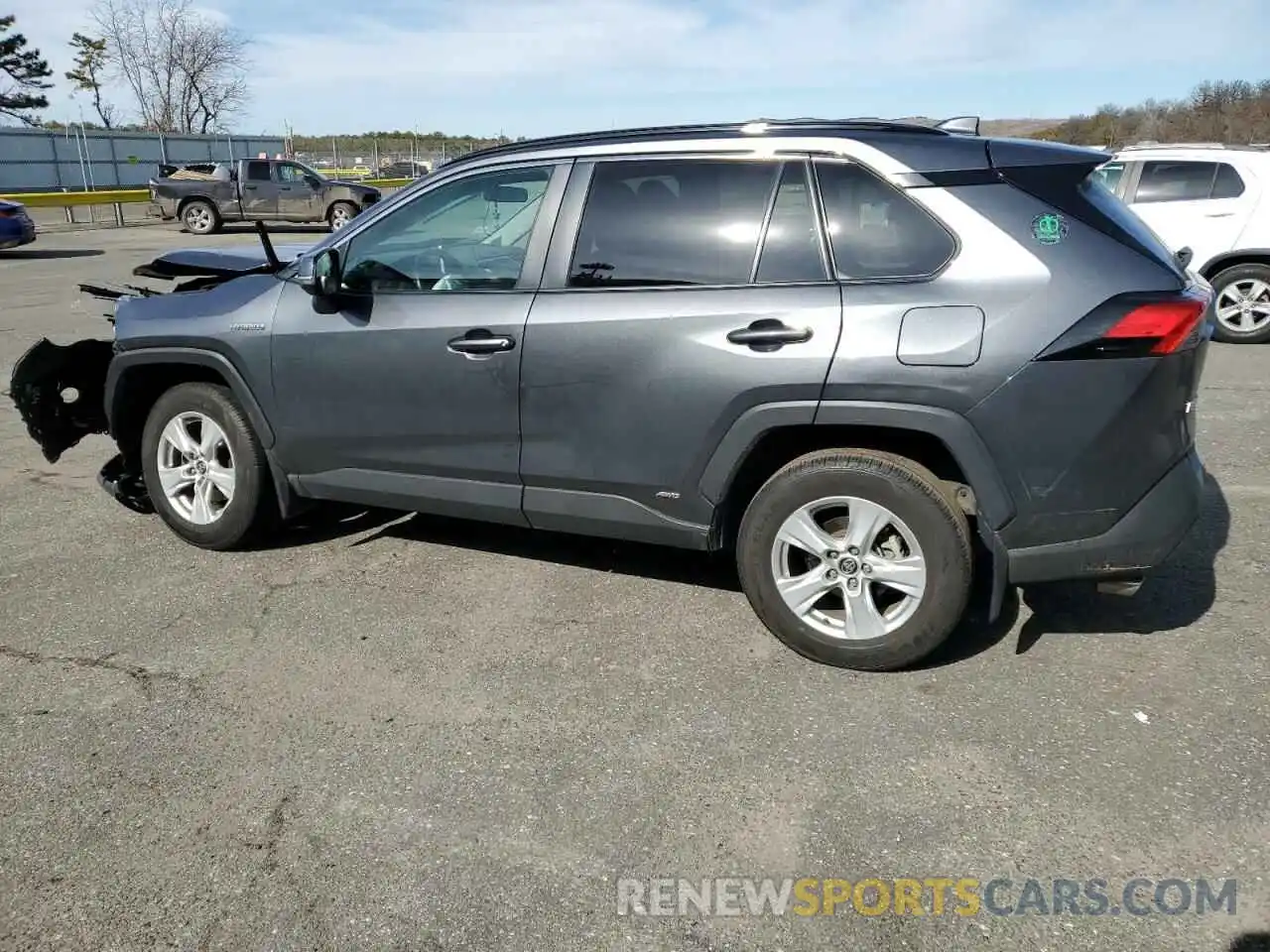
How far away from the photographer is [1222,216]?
9.55 m

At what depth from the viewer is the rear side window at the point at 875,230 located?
3.25 meters

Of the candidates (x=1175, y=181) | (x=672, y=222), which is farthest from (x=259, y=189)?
(x=672, y=222)

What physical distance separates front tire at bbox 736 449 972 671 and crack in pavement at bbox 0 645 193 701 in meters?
2.10

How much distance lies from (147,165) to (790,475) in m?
40.3

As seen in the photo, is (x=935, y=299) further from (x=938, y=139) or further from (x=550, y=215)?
(x=550, y=215)

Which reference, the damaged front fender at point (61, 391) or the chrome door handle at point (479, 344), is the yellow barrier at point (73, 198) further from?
the chrome door handle at point (479, 344)

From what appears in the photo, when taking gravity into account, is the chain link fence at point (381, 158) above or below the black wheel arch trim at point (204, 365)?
above

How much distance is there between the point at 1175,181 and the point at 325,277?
9.20 meters

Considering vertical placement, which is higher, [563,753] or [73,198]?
[73,198]

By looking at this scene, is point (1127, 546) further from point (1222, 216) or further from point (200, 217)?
point (200, 217)

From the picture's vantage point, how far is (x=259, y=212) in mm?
24156

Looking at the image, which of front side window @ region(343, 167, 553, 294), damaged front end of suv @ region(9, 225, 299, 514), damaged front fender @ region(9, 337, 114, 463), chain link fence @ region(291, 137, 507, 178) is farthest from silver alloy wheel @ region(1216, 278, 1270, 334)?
chain link fence @ region(291, 137, 507, 178)

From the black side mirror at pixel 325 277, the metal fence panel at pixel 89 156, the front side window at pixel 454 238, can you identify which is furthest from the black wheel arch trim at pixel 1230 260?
the metal fence panel at pixel 89 156

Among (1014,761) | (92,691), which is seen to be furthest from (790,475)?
(92,691)
